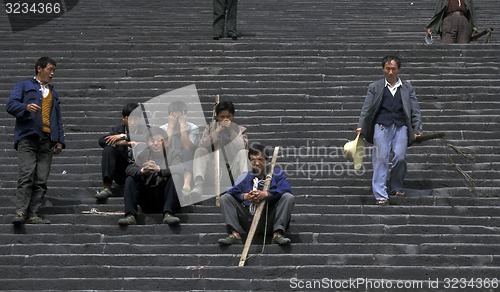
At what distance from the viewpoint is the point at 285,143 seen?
13312mm

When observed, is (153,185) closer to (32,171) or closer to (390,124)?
(32,171)

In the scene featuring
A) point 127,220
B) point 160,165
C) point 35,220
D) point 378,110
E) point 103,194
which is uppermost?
point 378,110

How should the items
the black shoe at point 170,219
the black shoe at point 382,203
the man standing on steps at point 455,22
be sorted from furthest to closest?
1. the man standing on steps at point 455,22
2. the black shoe at point 382,203
3. the black shoe at point 170,219

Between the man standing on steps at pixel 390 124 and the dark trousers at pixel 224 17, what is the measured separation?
16.1 ft

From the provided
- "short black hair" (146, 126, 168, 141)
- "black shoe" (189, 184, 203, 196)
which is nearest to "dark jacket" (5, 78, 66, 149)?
"short black hair" (146, 126, 168, 141)

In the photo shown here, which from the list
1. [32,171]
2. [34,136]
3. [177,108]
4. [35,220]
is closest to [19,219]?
[35,220]

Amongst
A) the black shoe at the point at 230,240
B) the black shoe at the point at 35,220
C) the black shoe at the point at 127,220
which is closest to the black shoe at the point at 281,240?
the black shoe at the point at 230,240

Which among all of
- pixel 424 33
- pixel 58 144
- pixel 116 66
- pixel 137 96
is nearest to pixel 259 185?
pixel 58 144

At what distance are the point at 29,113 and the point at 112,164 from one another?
0.97 metres

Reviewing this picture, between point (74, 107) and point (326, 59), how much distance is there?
11.1 feet

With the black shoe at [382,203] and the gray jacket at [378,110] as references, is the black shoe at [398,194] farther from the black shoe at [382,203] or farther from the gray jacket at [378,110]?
the gray jacket at [378,110]

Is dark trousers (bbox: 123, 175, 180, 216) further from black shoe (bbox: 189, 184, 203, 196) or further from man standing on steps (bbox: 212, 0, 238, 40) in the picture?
man standing on steps (bbox: 212, 0, 238, 40)

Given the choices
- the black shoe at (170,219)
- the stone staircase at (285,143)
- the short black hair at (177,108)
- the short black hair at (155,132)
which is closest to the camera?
the stone staircase at (285,143)

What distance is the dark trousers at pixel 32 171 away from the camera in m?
11.4
